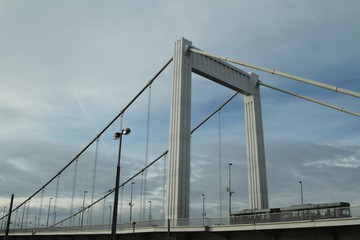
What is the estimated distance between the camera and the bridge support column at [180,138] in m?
34.4

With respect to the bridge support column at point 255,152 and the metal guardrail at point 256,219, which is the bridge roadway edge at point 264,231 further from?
the bridge support column at point 255,152

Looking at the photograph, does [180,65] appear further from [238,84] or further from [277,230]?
[277,230]

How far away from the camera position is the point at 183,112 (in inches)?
1475

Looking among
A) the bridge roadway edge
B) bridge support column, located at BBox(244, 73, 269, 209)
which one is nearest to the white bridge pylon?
bridge support column, located at BBox(244, 73, 269, 209)

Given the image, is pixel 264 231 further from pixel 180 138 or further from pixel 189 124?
pixel 189 124

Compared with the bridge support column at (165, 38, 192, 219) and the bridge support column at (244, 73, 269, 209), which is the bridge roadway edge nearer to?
the bridge support column at (165, 38, 192, 219)

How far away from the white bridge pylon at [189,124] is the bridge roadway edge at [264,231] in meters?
1.92

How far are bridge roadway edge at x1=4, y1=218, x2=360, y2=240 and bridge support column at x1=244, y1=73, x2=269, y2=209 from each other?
1016cm

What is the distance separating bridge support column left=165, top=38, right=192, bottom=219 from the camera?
113ft

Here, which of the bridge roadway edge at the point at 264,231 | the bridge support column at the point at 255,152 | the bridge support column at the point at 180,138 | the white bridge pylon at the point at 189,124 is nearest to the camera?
the bridge roadway edge at the point at 264,231

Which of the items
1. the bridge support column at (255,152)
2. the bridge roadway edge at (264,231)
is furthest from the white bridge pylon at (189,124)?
the bridge roadway edge at (264,231)

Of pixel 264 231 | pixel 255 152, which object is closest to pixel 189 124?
pixel 255 152

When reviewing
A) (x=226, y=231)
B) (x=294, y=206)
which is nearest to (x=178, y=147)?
(x=226, y=231)

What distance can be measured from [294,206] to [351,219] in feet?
22.6
